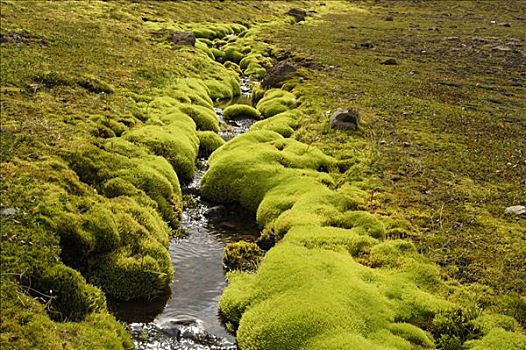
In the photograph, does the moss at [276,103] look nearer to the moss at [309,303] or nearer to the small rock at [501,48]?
the moss at [309,303]

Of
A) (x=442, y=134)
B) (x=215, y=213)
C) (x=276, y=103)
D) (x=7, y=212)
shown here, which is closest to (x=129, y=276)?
(x=7, y=212)

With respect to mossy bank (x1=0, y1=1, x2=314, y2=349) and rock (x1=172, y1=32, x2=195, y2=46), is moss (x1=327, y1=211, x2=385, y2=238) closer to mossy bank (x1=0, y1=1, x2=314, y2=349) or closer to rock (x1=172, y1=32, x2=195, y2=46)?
mossy bank (x1=0, y1=1, x2=314, y2=349)

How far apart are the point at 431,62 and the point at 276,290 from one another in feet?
215

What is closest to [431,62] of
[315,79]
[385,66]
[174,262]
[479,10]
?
[385,66]

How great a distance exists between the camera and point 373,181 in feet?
91.8

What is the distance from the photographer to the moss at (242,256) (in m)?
21.2

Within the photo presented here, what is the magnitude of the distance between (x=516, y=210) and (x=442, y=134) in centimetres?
1332

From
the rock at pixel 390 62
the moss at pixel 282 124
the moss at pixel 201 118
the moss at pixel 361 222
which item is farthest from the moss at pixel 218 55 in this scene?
the moss at pixel 361 222

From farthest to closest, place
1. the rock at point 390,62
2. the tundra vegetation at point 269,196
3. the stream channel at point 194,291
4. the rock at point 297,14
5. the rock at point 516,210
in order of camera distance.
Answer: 1. the rock at point 297,14
2. the rock at point 390,62
3. the rock at point 516,210
4. the stream channel at point 194,291
5. the tundra vegetation at point 269,196

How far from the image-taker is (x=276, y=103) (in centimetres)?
4556

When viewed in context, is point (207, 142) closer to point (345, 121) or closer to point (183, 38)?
point (345, 121)

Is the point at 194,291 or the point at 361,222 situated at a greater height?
the point at 361,222

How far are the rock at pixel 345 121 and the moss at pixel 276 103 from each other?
824 centimetres

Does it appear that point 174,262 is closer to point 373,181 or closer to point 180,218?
point 180,218
